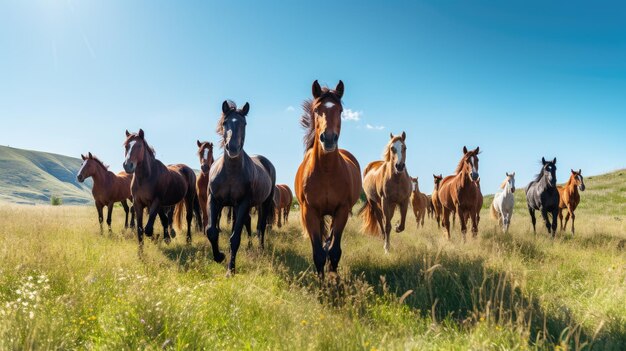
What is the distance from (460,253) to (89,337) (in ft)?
18.9

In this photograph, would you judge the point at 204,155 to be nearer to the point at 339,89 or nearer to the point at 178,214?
the point at 178,214

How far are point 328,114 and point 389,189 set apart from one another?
4.40 meters

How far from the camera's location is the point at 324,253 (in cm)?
508

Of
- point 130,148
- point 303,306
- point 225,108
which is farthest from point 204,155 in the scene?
point 303,306

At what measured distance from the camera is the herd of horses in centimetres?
525

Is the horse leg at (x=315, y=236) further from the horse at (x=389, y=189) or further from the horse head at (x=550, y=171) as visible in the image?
the horse head at (x=550, y=171)

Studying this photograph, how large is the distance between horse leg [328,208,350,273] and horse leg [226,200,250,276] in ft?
5.26

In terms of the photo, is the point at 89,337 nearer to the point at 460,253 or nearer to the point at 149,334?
the point at 149,334

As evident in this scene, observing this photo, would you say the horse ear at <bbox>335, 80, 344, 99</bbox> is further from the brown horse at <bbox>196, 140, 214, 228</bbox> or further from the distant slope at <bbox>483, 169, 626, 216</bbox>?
the distant slope at <bbox>483, 169, 626, 216</bbox>

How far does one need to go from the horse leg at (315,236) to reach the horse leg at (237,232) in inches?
50.1

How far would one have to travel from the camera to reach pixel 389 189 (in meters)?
8.41

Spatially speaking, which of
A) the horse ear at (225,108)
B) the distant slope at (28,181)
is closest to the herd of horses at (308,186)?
the horse ear at (225,108)

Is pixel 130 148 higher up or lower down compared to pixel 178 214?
higher up

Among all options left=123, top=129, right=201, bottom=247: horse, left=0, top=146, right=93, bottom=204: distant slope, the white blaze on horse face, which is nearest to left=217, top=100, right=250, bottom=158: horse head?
the white blaze on horse face
